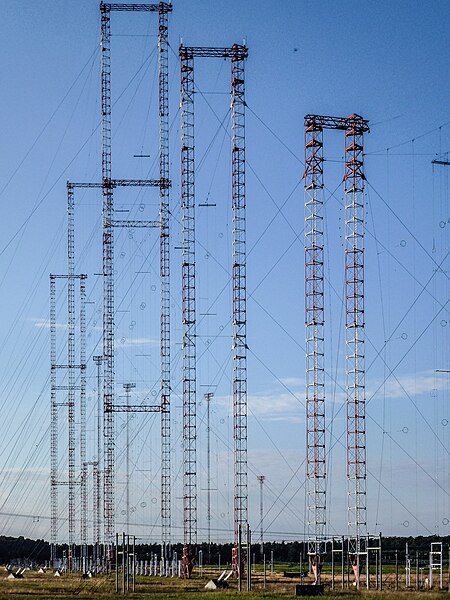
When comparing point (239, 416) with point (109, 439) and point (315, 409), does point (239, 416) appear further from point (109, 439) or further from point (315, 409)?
point (109, 439)

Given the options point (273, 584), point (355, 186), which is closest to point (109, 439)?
point (273, 584)

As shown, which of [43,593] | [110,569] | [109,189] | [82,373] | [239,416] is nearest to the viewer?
[43,593]

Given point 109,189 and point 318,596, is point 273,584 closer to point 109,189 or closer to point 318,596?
point 318,596

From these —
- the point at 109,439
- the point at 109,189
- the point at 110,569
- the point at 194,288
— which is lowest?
the point at 110,569

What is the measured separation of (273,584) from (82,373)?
51446mm

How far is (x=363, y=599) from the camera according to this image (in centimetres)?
6203

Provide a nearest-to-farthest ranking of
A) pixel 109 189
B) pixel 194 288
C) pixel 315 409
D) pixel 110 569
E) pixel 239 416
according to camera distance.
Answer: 1. pixel 315 409
2. pixel 239 416
3. pixel 194 288
4. pixel 109 189
5. pixel 110 569

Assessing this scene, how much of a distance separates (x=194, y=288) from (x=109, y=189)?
14.4 metres

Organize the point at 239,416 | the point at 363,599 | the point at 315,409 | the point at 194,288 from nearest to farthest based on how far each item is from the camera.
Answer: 1. the point at 363,599
2. the point at 315,409
3. the point at 239,416
4. the point at 194,288

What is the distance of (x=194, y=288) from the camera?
9800 centimetres

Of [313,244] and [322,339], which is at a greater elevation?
[313,244]

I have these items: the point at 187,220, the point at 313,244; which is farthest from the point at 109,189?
the point at 313,244

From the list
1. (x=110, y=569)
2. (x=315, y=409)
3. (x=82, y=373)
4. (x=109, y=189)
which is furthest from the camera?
(x=82, y=373)

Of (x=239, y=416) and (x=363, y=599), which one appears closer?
(x=363, y=599)
